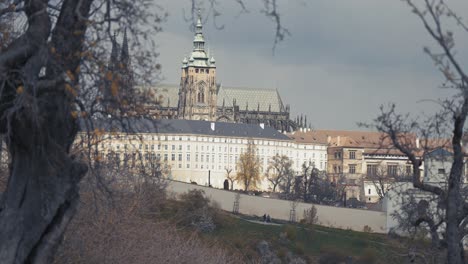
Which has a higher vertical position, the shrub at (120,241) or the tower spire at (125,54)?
the tower spire at (125,54)

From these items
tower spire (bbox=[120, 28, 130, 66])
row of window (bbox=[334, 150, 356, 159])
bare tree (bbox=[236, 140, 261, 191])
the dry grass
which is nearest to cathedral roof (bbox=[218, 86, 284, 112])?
row of window (bbox=[334, 150, 356, 159])

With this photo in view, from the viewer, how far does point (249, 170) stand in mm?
144125

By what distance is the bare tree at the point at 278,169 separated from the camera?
146500 mm

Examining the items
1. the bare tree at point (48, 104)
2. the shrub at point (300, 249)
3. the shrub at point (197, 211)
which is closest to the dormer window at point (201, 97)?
the shrub at point (197, 211)

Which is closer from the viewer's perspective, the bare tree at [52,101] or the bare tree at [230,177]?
the bare tree at [52,101]

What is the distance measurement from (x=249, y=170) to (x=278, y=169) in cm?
712

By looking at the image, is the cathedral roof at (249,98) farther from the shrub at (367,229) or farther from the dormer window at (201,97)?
the shrub at (367,229)

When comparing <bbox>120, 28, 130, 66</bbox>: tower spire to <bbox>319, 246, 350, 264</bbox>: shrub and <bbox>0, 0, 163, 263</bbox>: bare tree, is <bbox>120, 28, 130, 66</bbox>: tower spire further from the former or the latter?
<bbox>319, 246, 350, 264</bbox>: shrub

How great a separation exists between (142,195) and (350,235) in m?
31.2

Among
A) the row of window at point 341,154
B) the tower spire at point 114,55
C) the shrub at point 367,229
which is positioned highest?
the row of window at point 341,154

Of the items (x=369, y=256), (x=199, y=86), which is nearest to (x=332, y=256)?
(x=369, y=256)

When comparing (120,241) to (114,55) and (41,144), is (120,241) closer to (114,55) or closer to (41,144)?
(41,144)

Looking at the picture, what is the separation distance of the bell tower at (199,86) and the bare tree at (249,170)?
79.2 ft

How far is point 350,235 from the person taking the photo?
63406mm
